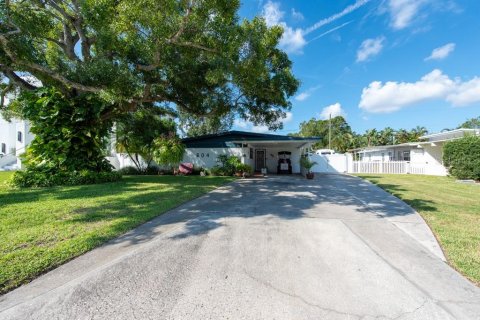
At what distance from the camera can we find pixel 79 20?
29.9 feet

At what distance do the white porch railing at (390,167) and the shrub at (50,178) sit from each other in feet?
66.5

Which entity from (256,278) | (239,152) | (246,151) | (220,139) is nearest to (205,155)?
(220,139)

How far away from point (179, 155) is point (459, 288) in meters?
12.8

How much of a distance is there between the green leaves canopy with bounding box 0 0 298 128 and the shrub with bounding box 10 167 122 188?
344 cm

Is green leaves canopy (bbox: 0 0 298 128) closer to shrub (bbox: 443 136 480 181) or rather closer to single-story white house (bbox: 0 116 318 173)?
single-story white house (bbox: 0 116 318 173)

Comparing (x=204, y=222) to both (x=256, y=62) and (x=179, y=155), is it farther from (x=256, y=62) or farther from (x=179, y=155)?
(x=179, y=155)

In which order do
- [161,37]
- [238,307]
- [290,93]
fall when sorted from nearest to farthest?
[238,307] < [161,37] < [290,93]

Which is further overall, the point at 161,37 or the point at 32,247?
the point at 161,37

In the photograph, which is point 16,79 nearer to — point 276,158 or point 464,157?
point 276,158

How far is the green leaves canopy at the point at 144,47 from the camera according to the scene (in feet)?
23.3

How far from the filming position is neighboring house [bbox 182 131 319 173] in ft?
58.5

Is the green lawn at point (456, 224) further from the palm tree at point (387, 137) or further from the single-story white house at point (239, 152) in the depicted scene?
the palm tree at point (387, 137)

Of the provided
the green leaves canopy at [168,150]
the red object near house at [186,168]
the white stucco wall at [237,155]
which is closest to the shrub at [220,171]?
the white stucco wall at [237,155]

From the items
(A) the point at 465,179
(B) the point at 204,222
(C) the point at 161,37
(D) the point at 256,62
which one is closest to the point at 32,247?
(B) the point at 204,222
